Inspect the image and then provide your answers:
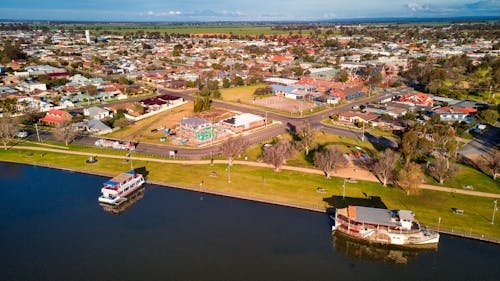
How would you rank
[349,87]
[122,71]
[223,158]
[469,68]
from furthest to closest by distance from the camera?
[122,71] < [469,68] < [349,87] < [223,158]


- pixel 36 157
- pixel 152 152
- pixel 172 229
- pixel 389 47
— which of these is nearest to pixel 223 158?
pixel 152 152

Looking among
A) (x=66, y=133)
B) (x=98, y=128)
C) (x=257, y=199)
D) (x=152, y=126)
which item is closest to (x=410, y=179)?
(x=257, y=199)

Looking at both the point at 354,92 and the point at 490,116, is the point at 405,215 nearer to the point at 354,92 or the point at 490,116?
the point at 490,116

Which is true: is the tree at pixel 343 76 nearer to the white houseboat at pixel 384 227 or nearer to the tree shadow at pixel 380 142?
the tree shadow at pixel 380 142

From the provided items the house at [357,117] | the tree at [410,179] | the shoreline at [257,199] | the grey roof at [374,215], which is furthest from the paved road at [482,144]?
the grey roof at [374,215]

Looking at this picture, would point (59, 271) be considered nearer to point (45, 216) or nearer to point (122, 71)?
point (45, 216)

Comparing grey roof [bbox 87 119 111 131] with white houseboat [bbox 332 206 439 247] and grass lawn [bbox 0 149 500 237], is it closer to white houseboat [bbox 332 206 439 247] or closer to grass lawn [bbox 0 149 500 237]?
grass lawn [bbox 0 149 500 237]

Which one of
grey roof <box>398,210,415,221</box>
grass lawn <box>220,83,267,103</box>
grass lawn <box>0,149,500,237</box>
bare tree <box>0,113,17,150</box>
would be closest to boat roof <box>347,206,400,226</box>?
grey roof <box>398,210,415,221</box>
